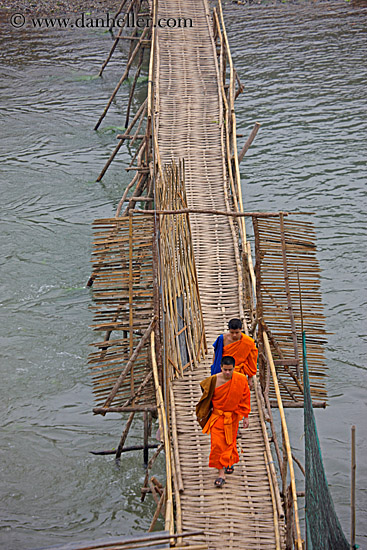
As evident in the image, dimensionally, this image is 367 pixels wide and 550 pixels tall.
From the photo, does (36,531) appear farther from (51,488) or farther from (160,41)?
(160,41)

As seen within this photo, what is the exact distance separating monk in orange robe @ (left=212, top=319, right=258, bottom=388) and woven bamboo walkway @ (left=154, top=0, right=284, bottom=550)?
34 centimetres

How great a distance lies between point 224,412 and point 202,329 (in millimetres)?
1363

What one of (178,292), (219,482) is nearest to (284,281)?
(178,292)

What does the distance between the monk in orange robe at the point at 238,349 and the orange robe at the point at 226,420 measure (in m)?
0.49

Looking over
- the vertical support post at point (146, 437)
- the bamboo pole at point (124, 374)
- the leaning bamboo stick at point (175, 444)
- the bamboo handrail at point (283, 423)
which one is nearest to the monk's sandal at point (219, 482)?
the leaning bamboo stick at point (175, 444)

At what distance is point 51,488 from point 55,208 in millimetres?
6210

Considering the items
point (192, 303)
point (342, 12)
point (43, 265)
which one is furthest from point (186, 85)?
point (342, 12)

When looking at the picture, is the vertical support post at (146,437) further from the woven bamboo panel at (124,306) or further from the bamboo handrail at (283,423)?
the bamboo handrail at (283,423)

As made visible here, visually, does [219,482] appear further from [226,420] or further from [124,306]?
[124,306]

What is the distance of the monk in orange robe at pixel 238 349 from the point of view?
6.33 m

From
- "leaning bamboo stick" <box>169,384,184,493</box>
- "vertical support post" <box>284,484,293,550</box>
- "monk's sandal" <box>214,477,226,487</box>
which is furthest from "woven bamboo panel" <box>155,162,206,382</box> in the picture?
"vertical support post" <box>284,484,293,550</box>

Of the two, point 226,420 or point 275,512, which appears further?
point 226,420

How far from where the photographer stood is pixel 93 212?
12617 mm

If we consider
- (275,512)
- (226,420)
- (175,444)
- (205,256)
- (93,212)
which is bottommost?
(275,512)
